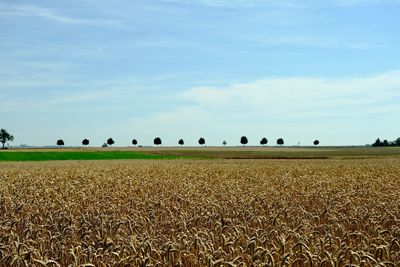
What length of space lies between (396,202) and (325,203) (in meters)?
1.93

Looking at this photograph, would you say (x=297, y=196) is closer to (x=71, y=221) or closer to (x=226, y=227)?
(x=226, y=227)

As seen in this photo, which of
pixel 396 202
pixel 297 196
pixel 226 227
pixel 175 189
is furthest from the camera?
pixel 175 189

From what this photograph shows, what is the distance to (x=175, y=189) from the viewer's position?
1916 cm

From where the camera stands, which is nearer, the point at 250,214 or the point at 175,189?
the point at 250,214

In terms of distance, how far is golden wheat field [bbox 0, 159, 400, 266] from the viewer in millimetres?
7371

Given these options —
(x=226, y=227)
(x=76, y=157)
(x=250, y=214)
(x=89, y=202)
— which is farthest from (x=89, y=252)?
(x=76, y=157)

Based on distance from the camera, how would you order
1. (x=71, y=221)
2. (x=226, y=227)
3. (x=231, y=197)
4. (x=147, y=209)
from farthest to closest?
(x=231, y=197)
(x=147, y=209)
(x=71, y=221)
(x=226, y=227)

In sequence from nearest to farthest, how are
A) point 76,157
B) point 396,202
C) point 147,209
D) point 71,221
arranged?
point 71,221
point 147,209
point 396,202
point 76,157

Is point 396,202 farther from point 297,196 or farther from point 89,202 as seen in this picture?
point 89,202

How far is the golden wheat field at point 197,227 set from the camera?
7371 mm

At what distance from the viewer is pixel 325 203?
599 inches

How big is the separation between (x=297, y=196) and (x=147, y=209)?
236 inches

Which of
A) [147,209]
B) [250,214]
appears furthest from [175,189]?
[250,214]

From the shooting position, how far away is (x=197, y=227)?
11453 millimetres
